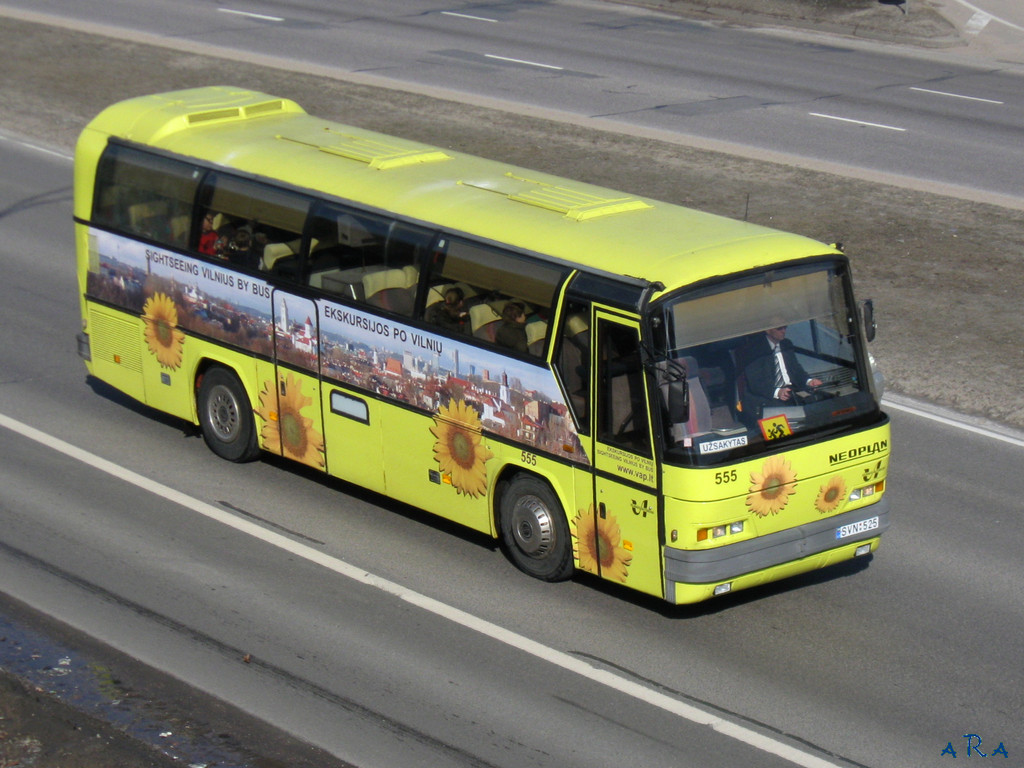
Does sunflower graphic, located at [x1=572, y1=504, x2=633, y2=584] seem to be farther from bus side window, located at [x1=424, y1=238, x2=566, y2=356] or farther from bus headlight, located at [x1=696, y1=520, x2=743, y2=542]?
bus side window, located at [x1=424, y1=238, x2=566, y2=356]

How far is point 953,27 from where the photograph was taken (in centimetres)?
3578

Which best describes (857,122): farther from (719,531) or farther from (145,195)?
(719,531)

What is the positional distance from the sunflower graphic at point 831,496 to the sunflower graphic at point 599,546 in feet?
4.30

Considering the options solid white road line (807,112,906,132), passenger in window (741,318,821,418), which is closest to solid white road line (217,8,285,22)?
solid white road line (807,112,906,132)

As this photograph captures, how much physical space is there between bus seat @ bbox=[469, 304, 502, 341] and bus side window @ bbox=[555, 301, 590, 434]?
664mm

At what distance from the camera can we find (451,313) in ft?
34.1

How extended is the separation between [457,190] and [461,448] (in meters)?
2.00

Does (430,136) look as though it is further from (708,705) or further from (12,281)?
(708,705)

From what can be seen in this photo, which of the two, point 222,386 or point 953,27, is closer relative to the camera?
point 222,386

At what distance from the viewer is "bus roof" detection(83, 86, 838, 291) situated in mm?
9492

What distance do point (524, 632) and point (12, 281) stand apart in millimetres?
10521

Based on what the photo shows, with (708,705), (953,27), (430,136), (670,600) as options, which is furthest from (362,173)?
(953,27)

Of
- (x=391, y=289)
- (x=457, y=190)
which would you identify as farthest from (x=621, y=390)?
(x=457, y=190)

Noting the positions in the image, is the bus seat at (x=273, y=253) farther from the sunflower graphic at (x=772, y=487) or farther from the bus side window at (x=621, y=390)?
the sunflower graphic at (x=772, y=487)
